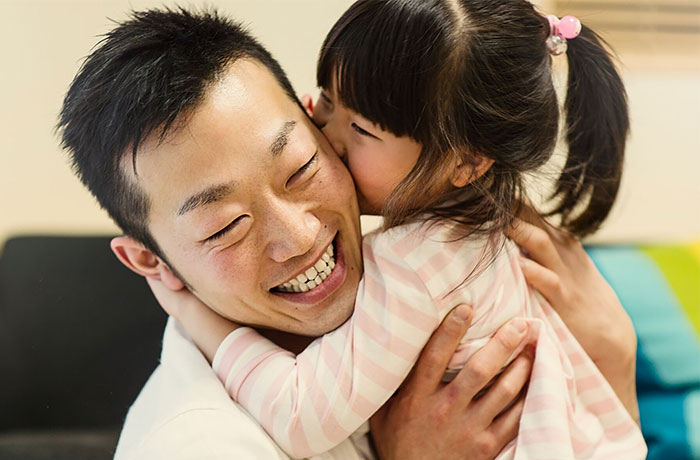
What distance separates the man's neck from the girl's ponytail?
1.45ft

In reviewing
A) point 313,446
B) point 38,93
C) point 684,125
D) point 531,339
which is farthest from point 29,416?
point 684,125

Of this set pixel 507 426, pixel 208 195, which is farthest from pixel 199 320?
pixel 507 426

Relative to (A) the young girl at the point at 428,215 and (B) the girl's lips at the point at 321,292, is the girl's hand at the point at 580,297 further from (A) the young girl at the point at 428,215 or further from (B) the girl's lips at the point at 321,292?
(B) the girl's lips at the point at 321,292

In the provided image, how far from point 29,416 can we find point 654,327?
1.64 metres

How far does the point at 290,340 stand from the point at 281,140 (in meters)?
0.33

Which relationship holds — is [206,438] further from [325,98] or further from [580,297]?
[580,297]

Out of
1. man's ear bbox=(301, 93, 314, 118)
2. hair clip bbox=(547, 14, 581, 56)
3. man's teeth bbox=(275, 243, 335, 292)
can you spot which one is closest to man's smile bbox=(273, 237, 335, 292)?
man's teeth bbox=(275, 243, 335, 292)

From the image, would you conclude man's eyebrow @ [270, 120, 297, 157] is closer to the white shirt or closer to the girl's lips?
the girl's lips

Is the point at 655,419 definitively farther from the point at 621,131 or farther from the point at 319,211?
the point at 319,211

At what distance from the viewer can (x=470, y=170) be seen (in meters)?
0.95

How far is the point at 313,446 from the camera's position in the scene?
2.93 ft

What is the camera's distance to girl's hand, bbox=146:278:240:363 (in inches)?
38.8

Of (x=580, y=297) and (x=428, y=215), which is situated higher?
(x=428, y=215)

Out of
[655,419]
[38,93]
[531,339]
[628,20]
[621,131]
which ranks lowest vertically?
[655,419]
